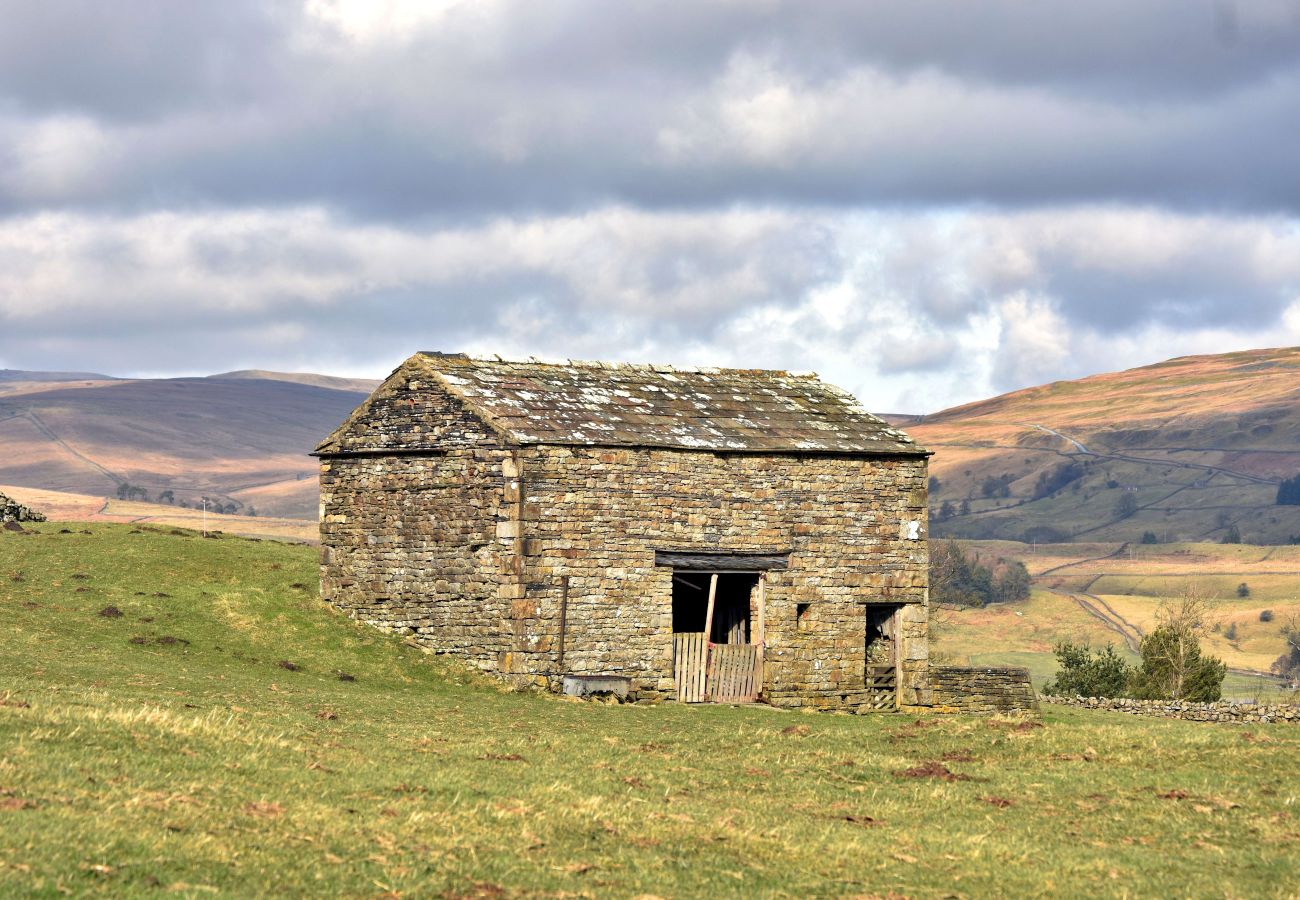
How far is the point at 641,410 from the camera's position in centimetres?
3522

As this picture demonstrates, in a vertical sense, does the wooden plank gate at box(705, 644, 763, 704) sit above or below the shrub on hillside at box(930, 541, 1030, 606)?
below

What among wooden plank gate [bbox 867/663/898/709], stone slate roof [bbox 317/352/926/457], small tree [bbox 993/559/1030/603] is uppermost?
stone slate roof [bbox 317/352/926/457]

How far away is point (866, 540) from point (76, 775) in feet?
76.4

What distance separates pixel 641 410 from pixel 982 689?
1121 cm

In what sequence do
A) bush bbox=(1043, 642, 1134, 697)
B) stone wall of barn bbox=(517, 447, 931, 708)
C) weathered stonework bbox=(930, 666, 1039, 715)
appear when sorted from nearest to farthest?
1. stone wall of barn bbox=(517, 447, 931, 708)
2. weathered stonework bbox=(930, 666, 1039, 715)
3. bush bbox=(1043, 642, 1134, 697)

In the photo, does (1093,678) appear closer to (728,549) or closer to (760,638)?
(760,638)

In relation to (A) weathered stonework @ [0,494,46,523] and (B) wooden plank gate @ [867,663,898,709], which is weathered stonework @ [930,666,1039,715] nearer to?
(B) wooden plank gate @ [867,663,898,709]

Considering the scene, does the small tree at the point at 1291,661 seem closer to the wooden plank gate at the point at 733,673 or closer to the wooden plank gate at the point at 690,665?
the wooden plank gate at the point at 733,673

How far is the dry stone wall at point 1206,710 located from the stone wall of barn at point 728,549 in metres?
8.50

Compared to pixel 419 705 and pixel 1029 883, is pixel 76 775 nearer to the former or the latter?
pixel 1029 883

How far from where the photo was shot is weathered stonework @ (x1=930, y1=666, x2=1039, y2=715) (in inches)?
1373

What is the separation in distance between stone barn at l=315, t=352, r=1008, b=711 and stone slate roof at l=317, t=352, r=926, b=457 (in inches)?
3.2

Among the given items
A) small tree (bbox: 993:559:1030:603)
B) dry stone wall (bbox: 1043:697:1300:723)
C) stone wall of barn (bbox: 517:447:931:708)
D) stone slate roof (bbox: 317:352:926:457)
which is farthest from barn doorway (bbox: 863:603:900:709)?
small tree (bbox: 993:559:1030:603)

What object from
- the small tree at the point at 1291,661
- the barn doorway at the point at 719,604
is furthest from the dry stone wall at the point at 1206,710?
the small tree at the point at 1291,661
